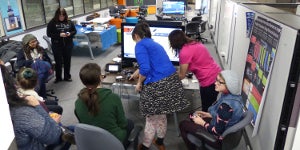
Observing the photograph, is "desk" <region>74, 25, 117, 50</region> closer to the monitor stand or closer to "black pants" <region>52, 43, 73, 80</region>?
"black pants" <region>52, 43, 73, 80</region>

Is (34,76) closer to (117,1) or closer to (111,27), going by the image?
(111,27)

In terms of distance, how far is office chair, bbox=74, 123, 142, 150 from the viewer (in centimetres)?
156

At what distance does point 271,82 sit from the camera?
6.62ft

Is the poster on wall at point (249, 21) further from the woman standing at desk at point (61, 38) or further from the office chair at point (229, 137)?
the woman standing at desk at point (61, 38)

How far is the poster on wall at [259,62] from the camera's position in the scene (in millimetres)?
2031

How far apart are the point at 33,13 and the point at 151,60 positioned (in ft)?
15.7

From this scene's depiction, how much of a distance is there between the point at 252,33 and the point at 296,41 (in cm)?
106

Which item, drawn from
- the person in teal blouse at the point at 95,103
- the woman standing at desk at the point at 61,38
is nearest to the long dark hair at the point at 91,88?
the person in teal blouse at the point at 95,103

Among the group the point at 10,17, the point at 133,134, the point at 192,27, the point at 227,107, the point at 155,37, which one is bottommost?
the point at 133,134

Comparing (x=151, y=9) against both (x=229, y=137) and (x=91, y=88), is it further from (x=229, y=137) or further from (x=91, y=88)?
(x=229, y=137)

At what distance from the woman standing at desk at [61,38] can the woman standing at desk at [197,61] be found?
102 inches

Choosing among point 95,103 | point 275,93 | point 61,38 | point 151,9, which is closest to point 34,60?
point 61,38

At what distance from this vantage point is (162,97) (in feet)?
7.41

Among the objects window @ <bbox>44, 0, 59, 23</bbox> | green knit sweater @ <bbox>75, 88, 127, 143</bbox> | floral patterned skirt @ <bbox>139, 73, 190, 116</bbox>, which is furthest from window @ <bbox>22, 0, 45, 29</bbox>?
green knit sweater @ <bbox>75, 88, 127, 143</bbox>
